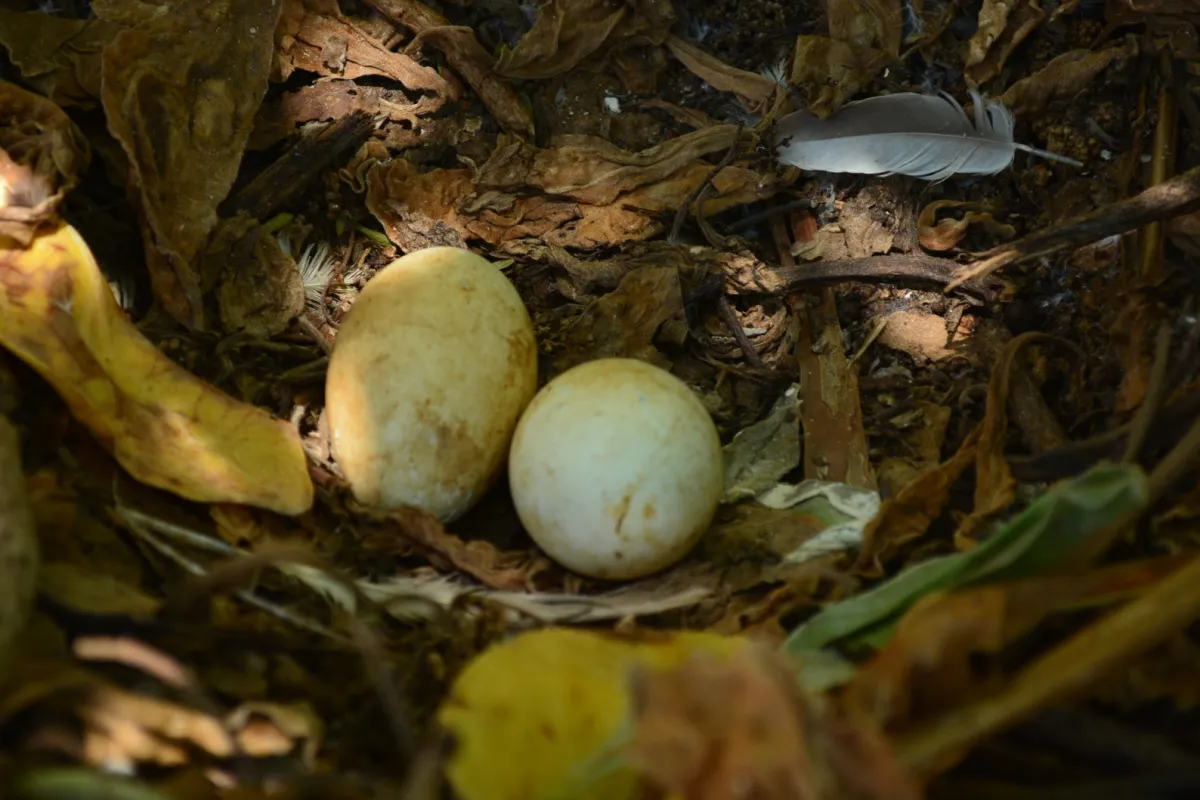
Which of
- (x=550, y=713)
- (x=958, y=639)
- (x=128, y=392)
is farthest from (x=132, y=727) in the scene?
(x=958, y=639)

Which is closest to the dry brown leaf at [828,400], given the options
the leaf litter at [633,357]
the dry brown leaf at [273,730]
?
the leaf litter at [633,357]

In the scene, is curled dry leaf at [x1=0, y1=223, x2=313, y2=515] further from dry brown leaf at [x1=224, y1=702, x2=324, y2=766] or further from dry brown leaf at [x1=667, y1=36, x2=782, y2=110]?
dry brown leaf at [x1=667, y1=36, x2=782, y2=110]

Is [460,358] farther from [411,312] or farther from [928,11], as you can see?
[928,11]

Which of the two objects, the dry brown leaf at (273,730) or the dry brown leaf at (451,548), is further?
the dry brown leaf at (451,548)

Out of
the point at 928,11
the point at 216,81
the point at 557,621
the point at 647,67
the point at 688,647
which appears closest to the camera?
the point at 688,647

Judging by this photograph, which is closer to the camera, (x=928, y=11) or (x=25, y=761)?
(x=25, y=761)

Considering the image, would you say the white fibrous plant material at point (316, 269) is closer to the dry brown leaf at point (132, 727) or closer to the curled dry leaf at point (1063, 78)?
the dry brown leaf at point (132, 727)

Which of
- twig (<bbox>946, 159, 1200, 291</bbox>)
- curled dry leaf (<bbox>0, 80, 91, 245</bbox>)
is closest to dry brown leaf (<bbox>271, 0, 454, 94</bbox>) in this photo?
curled dry leaf (<bbox>0, 80, 91, 245</bbox>)

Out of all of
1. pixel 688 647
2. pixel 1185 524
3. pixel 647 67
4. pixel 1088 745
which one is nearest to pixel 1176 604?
pixel 1088 745
